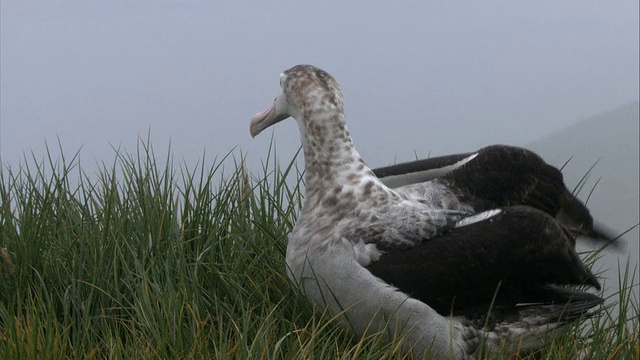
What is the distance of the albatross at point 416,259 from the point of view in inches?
161

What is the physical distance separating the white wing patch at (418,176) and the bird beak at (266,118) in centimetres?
60

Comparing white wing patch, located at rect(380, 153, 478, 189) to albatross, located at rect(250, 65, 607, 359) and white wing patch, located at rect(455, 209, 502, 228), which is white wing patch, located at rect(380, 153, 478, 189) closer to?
albatross, located at rect(250, 65, 607, 359)

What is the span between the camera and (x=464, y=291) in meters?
4.11

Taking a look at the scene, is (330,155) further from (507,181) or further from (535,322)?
(535,322)

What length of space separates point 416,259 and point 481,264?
253 millimetres

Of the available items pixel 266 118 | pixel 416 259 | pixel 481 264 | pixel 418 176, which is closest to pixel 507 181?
pixel 418 176

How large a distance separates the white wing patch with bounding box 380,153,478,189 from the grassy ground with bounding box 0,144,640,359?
1.88ft

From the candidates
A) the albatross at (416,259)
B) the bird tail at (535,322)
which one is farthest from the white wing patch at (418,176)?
the bird tail at (535,322)

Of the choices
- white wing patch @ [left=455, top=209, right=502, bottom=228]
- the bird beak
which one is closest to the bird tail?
white wing patch @ [left=455, top=209, right=502, bottom=228]

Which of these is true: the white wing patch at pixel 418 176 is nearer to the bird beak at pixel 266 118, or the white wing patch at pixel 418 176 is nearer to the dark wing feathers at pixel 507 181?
the dark wing feathers at pixel 507 181

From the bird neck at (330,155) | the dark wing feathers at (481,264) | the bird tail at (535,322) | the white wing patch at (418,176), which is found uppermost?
the bird neck at (330,155)

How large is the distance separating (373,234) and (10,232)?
1.92 meters

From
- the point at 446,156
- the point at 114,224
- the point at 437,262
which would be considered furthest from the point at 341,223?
the point at 114,224

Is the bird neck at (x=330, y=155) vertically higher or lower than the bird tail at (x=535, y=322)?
higher
